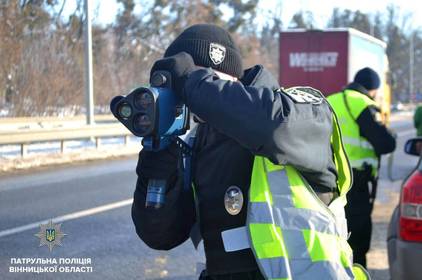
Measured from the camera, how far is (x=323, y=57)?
12.2m

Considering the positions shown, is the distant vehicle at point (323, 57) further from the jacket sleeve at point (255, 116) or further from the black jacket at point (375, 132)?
the jacket sleeve at point (255, 116)

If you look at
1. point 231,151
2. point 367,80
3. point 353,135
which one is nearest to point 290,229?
point 231,151

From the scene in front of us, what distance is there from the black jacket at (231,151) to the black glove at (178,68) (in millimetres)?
56

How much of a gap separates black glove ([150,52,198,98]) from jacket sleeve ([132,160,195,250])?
0.31m

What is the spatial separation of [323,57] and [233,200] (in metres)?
10.7

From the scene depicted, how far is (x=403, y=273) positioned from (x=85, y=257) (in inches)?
116

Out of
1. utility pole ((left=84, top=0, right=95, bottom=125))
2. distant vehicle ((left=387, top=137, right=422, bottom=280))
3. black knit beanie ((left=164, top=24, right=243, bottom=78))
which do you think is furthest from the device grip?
utility pole ((left=84, top=0, right=95, bottom=125))

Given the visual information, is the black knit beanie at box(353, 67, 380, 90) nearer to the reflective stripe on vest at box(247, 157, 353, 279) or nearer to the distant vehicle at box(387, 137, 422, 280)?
the distant vehicle at box(387, 137, 422, 280)

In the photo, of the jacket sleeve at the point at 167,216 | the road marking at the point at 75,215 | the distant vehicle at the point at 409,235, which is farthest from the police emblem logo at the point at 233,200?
the road marking at the point at 75,215

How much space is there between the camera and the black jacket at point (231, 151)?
67.9 inches

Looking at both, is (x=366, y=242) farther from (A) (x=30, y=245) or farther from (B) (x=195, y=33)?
(B) (x=195, y=33)

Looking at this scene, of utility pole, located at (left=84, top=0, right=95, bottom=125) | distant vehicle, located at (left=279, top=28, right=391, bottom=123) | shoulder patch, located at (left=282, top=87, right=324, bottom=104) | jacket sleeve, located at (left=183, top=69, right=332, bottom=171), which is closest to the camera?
jacket sleeve, located at (left=183, top=69, right=332, bottom=171)

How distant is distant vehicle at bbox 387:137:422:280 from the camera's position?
351 centimetres

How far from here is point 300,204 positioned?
179cm
